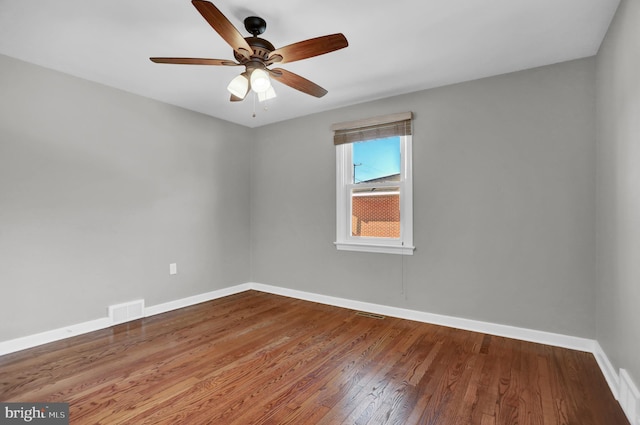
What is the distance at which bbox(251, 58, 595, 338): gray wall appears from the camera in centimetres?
253

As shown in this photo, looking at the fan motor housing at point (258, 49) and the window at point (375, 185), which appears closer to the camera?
the fan motor housing at point (258, 49)

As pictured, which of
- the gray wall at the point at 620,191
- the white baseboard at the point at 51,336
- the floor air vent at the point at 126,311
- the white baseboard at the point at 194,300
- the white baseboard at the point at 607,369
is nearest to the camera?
the gray wall at the point at 620,191

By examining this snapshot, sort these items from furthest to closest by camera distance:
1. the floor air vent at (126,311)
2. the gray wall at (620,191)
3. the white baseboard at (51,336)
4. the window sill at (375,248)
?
1. the window sill at (375,248)
2. the floor air vent at (126,311)
3. the white baseboard at (51,336)
4. the gray wall at (620,191)

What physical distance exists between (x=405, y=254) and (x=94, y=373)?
279 centimetres

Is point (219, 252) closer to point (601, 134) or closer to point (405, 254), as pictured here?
point (405, 254)

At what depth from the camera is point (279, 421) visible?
1670 millimetres

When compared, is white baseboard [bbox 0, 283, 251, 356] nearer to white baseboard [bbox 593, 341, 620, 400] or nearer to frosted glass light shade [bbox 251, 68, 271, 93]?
frosted glass light shade [bbox 251, 68, 271, 93]

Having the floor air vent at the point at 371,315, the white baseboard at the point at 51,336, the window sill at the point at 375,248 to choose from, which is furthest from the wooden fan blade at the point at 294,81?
the white baseboard at the point at 51,336

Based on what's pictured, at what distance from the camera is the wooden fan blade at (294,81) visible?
7.05 ft

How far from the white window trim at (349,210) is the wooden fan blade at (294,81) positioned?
1.32m

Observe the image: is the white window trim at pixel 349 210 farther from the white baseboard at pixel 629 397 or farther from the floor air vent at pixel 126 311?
the floor air vent at pixel 126 311

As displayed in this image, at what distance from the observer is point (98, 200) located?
3018mm

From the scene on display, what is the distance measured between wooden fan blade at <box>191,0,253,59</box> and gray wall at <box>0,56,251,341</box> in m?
1.95

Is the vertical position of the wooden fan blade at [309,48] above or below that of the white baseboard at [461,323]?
above
